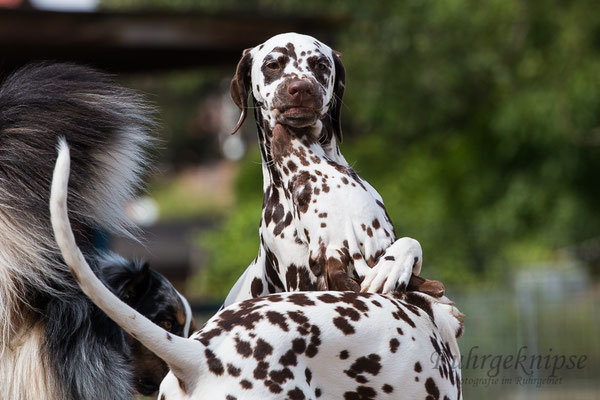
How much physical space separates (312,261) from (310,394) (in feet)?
1.76

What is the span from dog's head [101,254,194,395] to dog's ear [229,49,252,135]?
802 millimetres

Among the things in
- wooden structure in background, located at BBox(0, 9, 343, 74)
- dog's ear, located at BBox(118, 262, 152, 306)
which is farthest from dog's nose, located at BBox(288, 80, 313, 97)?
wooden structure in background, located at BBox(0, 9, 343, 74)

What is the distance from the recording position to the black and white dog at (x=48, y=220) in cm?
271

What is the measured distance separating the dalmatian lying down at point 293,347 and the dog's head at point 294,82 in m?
0.65

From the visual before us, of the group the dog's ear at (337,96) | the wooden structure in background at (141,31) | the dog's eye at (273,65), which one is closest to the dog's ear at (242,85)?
the dog's eye at (273,65)

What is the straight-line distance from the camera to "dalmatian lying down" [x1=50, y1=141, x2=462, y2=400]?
6.78ft

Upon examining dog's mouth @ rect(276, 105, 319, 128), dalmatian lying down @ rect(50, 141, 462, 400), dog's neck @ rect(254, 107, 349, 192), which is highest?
dog's mouth @ rect(276, 105, 319, 128)

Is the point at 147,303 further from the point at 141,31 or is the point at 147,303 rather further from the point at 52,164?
the point at 141,31

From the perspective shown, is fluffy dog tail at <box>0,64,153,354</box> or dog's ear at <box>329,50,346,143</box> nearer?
fluffy dog tail at <box>0,64,153,354</box>

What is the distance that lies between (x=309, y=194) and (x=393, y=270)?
367 millimetres

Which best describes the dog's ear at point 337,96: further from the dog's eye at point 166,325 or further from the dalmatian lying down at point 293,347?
the dog's eye at point 166,325

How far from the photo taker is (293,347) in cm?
212

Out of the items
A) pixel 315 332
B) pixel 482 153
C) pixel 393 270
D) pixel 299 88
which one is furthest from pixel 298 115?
pixel 482 153

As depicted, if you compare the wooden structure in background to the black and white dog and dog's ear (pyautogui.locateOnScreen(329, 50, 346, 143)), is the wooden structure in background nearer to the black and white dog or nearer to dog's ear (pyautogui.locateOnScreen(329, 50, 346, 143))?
the black and white dog
